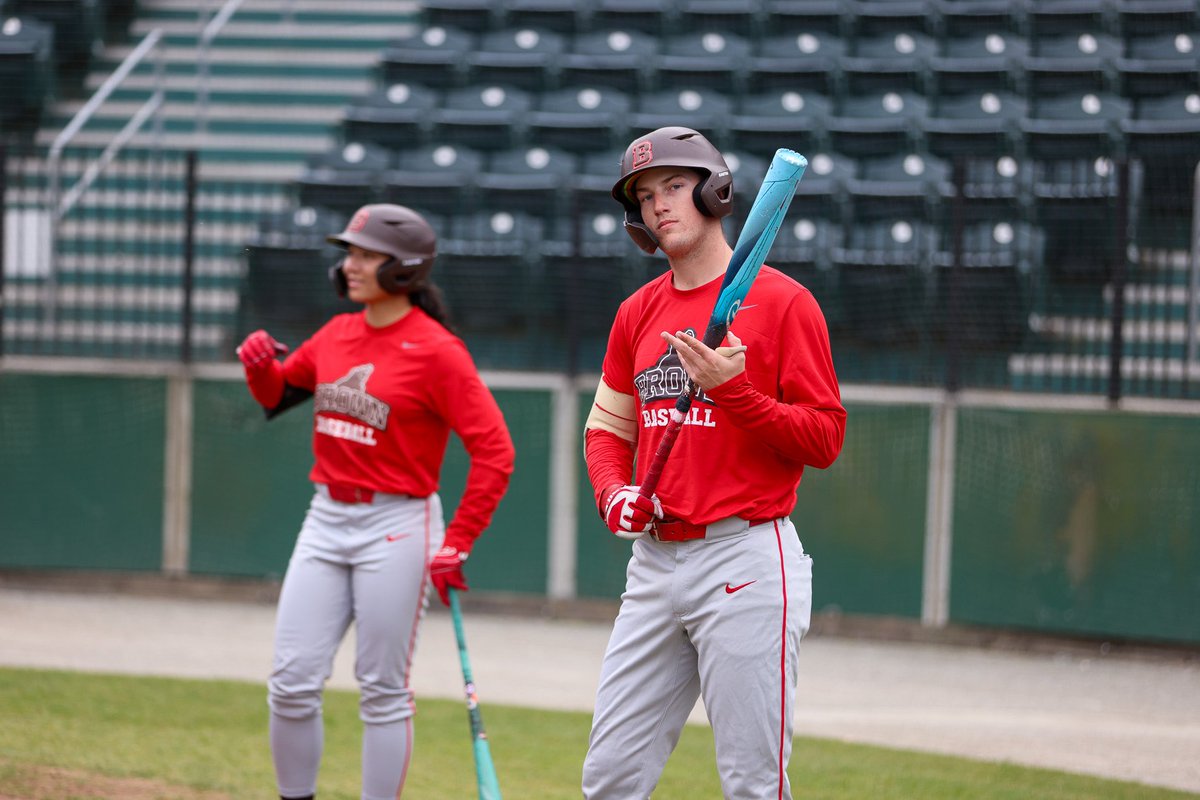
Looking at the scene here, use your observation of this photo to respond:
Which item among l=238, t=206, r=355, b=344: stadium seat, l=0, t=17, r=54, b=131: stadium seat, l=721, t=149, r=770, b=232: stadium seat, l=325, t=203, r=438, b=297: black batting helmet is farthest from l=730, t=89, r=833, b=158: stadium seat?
l=325, t=203, r=438, b=297: black batting helmet

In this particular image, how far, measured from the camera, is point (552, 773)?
19.0ft

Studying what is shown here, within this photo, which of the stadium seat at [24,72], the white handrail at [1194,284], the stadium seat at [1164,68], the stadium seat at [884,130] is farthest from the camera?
the stadium seat at [24,72]

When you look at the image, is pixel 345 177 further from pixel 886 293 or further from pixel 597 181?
pixel 886 293

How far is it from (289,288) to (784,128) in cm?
469

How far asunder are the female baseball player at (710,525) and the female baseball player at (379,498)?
1142 millimetres

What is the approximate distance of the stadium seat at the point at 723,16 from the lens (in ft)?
46.3

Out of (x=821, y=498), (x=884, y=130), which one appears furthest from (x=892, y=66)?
(x=821, y=498)

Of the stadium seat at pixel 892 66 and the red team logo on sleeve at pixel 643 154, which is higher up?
the stadium seat at pixel 892 66

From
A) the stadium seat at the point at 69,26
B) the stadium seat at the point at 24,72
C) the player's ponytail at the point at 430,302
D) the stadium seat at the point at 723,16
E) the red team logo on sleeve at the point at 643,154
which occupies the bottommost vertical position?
the player's ponytail at the point at 430,302

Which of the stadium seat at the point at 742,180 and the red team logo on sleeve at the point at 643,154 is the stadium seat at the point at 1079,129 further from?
the red team logo on sleeve at the point at 643,154

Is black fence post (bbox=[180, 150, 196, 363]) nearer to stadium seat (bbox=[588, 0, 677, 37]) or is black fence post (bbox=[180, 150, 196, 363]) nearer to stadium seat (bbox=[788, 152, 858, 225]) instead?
stadium seat (bbox=[788, 152, 858, 225])

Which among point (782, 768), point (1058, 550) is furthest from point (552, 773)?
point (1058, 550)

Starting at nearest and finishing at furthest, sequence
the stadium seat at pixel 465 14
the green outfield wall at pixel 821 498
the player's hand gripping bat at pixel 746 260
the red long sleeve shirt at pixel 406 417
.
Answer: the player's hand gripping bat at pixel 746 260, the red long sleeve shirt at pixel 406 417, the green outfield wall at pixel 821 498, the stadium seat at pixel 465 14

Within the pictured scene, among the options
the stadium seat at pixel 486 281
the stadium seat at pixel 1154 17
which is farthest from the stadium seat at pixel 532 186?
the stadium seat at pixel 1154 17
